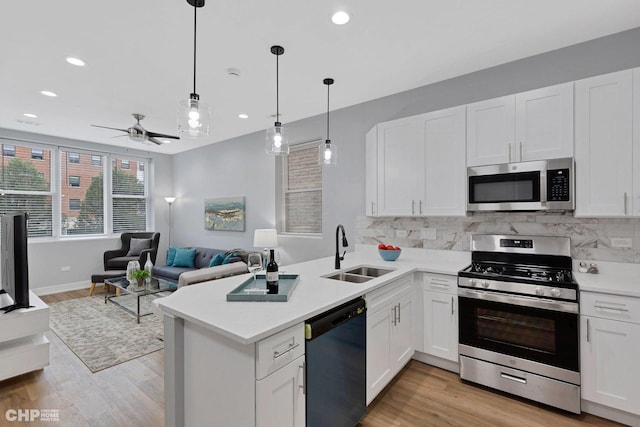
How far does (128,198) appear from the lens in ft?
21.7

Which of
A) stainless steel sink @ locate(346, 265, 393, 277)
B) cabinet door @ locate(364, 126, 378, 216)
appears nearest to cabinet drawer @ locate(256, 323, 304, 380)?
stainless steel sink @ locate(346, 265, 393, 277)

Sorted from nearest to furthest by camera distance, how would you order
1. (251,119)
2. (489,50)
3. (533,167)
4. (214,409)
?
(214,409) < (533,167) < (489,50) < (251,119)

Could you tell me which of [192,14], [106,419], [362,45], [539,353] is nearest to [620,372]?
[539,353]

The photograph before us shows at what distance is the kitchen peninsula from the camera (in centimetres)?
132

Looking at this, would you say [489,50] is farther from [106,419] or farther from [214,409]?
[106,419]

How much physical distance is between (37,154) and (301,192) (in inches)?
195

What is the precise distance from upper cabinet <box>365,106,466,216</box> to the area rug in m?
2.94

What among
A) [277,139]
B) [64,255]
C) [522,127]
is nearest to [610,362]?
[522,127]

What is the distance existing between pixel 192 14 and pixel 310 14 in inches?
33.3

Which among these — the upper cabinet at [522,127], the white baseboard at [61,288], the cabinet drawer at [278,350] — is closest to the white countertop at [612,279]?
the upper cabinet at [522,127]

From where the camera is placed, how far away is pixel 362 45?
2586mm

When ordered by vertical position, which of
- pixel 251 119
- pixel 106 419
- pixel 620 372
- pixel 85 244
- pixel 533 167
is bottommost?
pixel 106 419

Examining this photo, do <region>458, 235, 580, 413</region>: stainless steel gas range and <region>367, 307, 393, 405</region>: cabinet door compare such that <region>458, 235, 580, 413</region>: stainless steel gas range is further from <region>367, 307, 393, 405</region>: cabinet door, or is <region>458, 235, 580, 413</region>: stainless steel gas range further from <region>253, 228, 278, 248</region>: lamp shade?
<region>253, 228, 278, 248</region>: lamp shade

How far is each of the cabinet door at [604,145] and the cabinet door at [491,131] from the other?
45 cm
